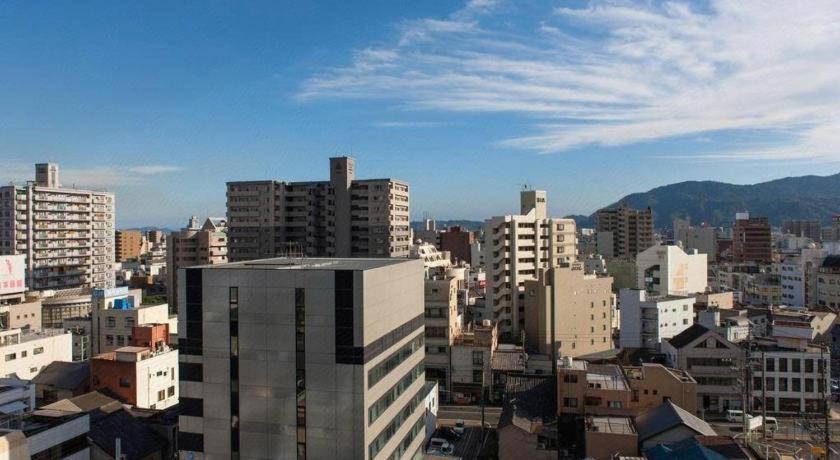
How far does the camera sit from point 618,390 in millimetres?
33719

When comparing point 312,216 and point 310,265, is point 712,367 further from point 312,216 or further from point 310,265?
point 312,216

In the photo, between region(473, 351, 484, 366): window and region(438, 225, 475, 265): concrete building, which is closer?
region(473, 351, 484, 366): window

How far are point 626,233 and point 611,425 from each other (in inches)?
4296

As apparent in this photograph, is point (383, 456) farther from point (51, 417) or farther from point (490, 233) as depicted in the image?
point (490, 233)

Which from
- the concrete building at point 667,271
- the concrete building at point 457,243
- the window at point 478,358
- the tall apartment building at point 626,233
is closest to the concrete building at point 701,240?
the tall apartment building at point 626,233

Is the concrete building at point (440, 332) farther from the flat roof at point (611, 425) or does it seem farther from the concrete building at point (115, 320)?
the concrete building at point (115, 320)

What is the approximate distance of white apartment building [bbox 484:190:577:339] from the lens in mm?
59375

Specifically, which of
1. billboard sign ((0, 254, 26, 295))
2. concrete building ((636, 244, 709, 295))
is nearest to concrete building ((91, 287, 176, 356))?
billboard sign ((0, 254, 26, 295))

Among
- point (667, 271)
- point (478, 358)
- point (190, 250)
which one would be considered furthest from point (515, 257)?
point (190, 250)

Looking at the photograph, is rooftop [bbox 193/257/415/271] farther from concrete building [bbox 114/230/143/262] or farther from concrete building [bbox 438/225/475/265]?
concrete building [bbox 114/230/143/262]

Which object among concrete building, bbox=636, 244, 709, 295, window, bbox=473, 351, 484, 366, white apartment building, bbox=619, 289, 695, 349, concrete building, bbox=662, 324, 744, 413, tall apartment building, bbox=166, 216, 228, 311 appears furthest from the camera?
tall apartment building, bbox=166, 216, 228, 311

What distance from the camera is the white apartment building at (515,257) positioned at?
5938 cm

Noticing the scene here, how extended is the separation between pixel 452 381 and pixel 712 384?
19.1 metres

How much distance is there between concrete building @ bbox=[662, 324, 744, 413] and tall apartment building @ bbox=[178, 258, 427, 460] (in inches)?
1113
